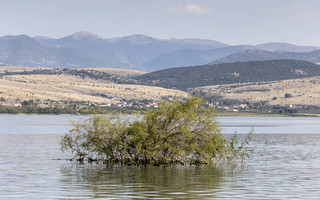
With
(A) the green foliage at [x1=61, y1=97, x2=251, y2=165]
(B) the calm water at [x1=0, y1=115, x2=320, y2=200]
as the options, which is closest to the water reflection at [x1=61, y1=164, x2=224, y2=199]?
(B) the calm water at [x1=0, y1=115, x2=320, y2=200]

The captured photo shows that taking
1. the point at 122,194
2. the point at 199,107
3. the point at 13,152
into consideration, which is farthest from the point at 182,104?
the point at 13,152

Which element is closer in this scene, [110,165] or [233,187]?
[233,187]

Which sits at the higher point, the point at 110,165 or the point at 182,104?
the point at 182,104

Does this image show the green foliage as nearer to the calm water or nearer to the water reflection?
the water reflection

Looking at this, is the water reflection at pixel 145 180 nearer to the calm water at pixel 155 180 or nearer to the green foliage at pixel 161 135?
the calm water at pixel 155 180

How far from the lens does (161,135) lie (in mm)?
40281

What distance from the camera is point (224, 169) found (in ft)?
137

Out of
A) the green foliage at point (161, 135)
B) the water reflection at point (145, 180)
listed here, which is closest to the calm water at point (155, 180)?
the water reflection at point (145, 180)

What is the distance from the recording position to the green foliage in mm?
40750

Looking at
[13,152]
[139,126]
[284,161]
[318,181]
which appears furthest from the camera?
[13,152]

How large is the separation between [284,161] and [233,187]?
1802cm

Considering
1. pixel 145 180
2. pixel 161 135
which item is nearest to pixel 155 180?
pixel 145 180

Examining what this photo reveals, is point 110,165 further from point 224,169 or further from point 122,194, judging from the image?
point 122,194

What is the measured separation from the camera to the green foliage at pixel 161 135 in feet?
134
